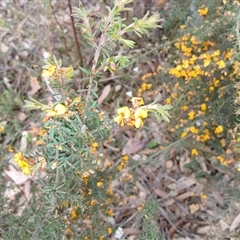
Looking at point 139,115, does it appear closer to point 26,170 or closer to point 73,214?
point 26,170

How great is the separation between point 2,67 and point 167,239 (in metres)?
1.42

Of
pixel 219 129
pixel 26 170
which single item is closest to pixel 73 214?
pixel 26 170

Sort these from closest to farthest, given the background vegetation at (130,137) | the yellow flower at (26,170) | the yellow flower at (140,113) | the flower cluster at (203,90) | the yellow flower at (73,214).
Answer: the yellow flower at (140,113) → the yellow flower at (26,170) → the background vegetation at (130,137) → the yellow flower at (73,214) → the flower cluster at (203,90)

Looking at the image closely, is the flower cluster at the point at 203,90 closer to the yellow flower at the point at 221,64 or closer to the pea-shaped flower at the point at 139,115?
the yellow flower at the point at 221,64

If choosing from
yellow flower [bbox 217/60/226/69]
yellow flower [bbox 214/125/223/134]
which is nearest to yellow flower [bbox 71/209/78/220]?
yellow flower [bbox 214/125/223/134]

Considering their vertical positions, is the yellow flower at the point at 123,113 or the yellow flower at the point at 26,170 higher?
the yellow flower at the point at 123,113

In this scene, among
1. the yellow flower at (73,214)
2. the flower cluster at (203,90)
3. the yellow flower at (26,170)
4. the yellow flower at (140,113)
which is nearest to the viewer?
the yellow flower at (140,113)

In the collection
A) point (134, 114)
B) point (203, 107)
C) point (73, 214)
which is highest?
point (134, 114)

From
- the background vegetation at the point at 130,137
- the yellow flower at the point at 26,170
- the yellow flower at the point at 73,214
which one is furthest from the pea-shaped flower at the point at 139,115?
the yellow flower at the point at 73,214

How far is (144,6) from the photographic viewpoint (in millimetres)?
2617

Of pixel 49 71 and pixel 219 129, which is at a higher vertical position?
pixel 49 71

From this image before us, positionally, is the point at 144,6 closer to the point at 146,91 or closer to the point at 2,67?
the point at 146,91

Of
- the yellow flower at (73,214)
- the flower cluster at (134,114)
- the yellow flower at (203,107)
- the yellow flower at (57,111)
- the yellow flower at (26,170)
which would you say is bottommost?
the yellow flower at (73,214)

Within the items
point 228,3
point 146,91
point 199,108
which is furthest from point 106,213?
point 228,3
